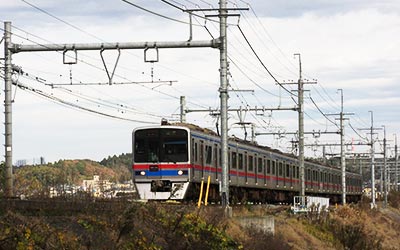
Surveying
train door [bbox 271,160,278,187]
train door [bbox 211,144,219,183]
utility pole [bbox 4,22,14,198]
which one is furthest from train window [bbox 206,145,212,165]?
train door [bbox 271,160,278,187]

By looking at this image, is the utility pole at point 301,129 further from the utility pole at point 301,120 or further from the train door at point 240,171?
the train door at point 240,171

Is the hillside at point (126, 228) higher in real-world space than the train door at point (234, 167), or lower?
lower

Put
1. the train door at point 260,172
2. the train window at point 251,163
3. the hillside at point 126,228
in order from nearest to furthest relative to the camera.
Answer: the hillside at point 126,228 → the train window at point 251,163 → the train door at point 260,172

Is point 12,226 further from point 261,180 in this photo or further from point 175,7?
point 261,180

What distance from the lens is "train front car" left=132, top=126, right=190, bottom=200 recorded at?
28.8 metres

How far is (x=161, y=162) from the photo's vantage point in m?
29.1

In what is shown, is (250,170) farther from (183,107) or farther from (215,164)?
(183,107)

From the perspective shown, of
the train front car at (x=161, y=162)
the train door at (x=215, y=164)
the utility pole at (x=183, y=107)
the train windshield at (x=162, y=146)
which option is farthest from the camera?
the utility pole at (x=183, y=107)

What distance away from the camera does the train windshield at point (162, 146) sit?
29094 millimetres

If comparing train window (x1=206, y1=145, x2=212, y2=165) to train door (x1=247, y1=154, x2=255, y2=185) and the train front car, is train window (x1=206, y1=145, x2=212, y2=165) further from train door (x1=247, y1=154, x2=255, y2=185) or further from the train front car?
train door (x1=247, y1=154, x2=255, y2=185)

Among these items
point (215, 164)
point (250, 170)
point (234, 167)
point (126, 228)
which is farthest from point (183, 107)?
point (126, 228)

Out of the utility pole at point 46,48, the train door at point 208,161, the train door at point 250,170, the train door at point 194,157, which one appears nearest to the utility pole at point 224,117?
the utility pole at point 46,48

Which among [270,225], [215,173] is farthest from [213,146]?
[270,225]

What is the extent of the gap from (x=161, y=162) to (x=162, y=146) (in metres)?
0.59
